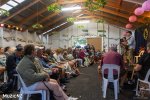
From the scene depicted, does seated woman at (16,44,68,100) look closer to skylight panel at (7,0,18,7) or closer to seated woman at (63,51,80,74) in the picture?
seated woman at (63,51,80,74)

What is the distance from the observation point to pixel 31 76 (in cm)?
390

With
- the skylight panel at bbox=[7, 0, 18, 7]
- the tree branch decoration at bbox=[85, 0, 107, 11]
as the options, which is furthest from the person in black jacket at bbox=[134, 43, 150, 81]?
the skylight panel at bbox=[7, 0, 18, 7]

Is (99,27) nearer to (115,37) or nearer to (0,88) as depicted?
(115,37)

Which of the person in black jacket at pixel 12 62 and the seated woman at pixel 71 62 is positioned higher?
the person in black jacket at pixel 12 62

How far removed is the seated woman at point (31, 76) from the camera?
392 cm

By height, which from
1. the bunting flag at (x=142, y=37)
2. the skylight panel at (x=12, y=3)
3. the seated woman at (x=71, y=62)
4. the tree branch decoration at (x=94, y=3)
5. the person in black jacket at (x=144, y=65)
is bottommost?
the seated woman at (x=71, y=62)

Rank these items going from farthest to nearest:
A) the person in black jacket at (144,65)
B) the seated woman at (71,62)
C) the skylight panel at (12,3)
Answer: the skylight panel at (12,3) < the seated woman at (71,62) < the person in black jacket at (144,65)

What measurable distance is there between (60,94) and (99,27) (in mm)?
18090

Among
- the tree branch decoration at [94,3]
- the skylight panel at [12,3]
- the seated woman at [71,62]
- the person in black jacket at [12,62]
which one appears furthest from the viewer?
the skylight panel at [12,3]

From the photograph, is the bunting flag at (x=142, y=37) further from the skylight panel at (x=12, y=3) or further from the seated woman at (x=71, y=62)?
the skylight panel at (x=12, y=3)

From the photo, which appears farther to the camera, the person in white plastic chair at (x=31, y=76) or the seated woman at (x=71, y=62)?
the seated woman at (x=71, y=62)

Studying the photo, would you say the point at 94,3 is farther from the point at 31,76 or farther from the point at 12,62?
the point at 31,76

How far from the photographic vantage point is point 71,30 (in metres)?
22.5

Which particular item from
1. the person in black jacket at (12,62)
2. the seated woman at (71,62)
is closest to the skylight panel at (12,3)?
the seated woman at (71,62)
